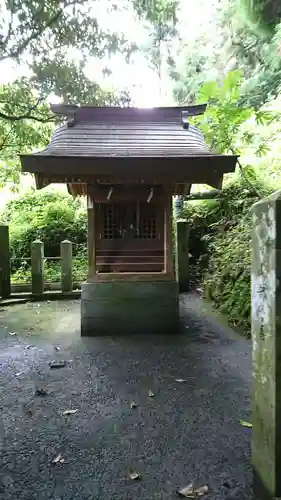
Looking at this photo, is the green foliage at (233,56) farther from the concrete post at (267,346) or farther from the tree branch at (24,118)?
the concrete post at (267,346)

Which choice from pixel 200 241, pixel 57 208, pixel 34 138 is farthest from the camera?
pixel 57 208

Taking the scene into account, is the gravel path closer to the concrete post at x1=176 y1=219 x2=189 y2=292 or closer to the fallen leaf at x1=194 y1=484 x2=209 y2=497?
the fallen leaf at x1=194 y1=484 x2=209 y2=497

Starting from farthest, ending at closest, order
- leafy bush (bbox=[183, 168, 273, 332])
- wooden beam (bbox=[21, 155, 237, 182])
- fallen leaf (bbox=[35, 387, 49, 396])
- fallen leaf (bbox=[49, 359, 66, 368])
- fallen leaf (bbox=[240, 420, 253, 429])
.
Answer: leafy bush (bbox=[183, 168, 273, 332]) → wooden beam (bbox=[21, 155, 237, 182]) → fallen leaf (bbox=[49, 359, 66, 368]) → fallen leaf (bbox=[35, 387, 49, 396]) → fallen leaf (bbox=[240, 420, 253, 429])

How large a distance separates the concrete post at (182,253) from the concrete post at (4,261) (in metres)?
4.45

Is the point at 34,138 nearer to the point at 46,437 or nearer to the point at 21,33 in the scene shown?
the point at 21,33

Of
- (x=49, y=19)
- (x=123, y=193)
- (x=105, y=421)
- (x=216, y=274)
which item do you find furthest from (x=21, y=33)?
(x=105, y=421)

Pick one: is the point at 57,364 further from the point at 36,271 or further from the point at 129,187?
the point at 36,271

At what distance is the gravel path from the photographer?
2504mm

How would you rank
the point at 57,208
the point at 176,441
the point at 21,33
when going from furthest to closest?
the point at 57,208
the point at 21,33
the point at 176,441

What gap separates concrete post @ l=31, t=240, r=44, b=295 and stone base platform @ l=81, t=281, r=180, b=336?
357cm

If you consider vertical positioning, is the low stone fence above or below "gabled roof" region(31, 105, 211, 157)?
below

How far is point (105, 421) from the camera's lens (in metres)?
3.36

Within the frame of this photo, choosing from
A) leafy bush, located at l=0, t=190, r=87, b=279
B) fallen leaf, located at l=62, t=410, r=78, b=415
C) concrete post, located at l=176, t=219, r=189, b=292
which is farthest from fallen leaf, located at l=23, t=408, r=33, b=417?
leafy bush, located at l=0, t=190, r=87, b=279

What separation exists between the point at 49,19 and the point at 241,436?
8.12 m
